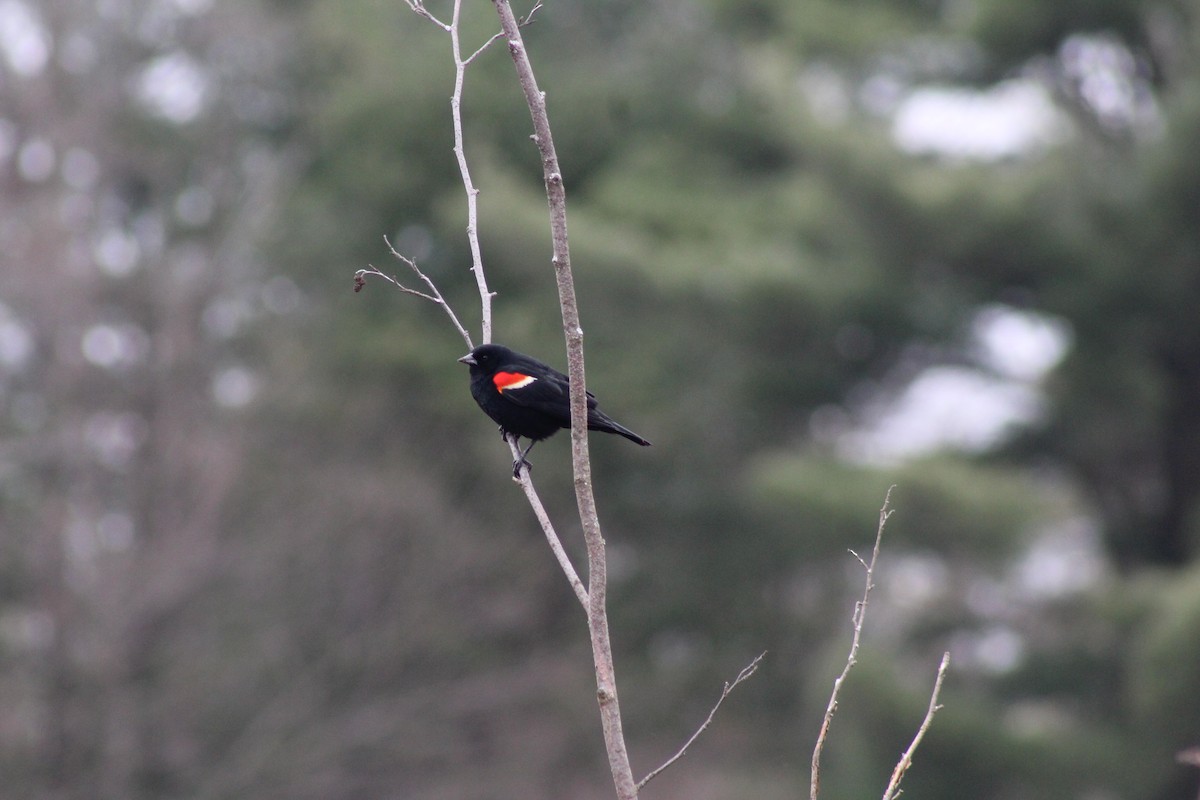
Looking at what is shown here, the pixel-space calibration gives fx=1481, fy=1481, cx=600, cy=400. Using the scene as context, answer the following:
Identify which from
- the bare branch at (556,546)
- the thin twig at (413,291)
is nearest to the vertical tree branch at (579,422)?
the bare branch at (556,546)

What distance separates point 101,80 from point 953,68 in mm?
8786

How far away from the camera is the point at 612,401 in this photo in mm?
14625

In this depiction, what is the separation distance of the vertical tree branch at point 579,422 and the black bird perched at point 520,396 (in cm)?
164

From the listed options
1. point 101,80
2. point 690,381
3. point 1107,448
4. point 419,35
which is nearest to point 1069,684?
point 1107,448

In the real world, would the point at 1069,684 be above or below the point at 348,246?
below

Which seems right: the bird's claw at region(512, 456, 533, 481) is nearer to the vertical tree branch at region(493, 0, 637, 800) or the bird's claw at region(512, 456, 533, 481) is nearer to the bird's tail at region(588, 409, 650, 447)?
the bird's tail at region(588, 409, 650, 447)

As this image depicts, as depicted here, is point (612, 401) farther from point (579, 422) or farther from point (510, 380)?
point (579, 422)

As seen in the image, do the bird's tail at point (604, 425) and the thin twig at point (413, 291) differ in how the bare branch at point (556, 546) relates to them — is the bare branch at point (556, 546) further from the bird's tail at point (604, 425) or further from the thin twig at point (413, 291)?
the bird's tail at point (604, 425)

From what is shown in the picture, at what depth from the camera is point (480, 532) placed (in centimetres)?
1504

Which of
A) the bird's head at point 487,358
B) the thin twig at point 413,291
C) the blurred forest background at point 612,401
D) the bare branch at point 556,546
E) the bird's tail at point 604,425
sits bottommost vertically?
the bare branch at point 556,546

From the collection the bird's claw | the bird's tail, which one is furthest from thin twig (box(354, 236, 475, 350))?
the bird's tail

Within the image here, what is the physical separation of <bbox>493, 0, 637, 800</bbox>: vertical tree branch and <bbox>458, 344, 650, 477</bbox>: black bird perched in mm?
1635

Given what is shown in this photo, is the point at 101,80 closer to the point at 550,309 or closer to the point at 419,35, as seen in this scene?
the point at 419,35

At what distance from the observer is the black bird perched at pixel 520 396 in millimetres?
4344
